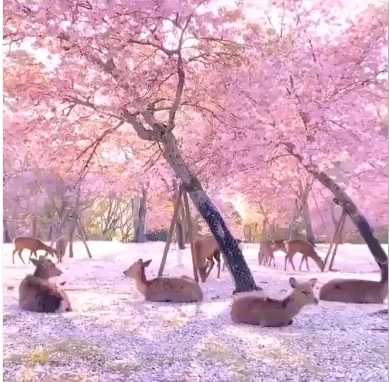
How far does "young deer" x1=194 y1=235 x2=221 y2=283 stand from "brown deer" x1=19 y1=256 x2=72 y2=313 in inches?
19.2

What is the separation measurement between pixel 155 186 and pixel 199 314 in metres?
0.48

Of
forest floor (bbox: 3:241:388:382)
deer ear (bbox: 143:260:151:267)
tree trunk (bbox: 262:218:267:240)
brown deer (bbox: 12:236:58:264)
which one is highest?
tree trunk (bbox: 262:218:267:240)

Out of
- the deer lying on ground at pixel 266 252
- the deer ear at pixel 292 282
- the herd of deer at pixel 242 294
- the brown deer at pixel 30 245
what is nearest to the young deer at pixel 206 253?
the herd of deer at pixel 242 294

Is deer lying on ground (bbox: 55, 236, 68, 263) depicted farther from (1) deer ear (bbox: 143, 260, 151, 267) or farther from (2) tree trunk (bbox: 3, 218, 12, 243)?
(1) deer ear (bbox: 143, 260, 151, 267)

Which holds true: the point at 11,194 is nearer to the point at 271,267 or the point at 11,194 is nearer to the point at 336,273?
the point at 271,267

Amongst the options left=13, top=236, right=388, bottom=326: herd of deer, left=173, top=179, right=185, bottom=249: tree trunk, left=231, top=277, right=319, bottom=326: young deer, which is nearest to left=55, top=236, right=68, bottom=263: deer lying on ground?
left=13, top=236, right=388, bottom=326: herd of deer

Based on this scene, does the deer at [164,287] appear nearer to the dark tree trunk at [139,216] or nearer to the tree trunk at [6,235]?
the dark tree trunk at [139,216]

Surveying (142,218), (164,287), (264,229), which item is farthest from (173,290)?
(264,229)

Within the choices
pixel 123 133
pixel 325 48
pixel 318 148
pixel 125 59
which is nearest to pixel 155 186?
pixel 123 133

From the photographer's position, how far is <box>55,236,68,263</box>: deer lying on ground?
1.96 metres

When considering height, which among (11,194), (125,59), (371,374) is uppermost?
(125,59)

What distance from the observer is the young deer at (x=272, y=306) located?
1887mm

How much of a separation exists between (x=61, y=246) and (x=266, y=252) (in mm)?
725

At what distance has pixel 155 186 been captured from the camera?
204 cm
